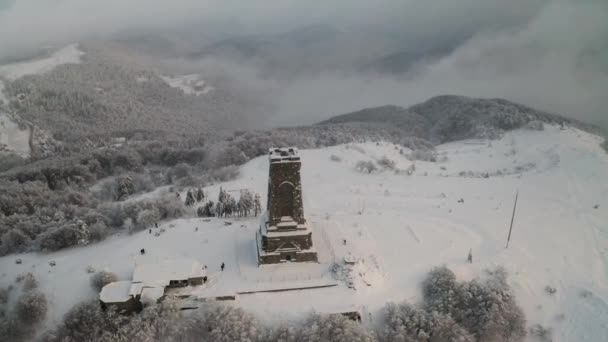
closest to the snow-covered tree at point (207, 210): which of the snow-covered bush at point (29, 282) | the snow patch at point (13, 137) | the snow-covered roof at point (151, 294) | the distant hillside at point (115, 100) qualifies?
the snow-covered roof at point (151, 294)

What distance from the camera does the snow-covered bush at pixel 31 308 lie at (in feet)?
112

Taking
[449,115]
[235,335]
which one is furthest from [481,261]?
[449,115]

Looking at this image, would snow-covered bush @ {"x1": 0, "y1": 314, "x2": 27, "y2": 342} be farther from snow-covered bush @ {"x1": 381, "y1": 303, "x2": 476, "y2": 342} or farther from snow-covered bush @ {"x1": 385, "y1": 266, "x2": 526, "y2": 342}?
snow-covered bush @ {"x1": 385, "y1": 266, "x2": 526, "y2": 342}

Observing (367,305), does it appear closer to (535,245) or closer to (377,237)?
(377,237)

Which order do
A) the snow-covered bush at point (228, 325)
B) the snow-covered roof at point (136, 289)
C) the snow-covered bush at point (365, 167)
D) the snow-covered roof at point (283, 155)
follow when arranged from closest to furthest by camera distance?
1. the snow-covered bush at point (228, 325)
2. the snow-covered roof at point (136, 289)
3. the snow-covered roof at point (283, 155)
4. the snow-covered bush at point (365, 167)

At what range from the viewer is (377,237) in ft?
147

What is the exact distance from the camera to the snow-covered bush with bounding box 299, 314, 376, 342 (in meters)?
31.3

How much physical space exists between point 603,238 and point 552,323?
15391mm

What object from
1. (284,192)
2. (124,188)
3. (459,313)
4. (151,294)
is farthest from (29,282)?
(459,313)

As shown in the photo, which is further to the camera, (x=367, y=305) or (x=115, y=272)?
(x=115, y=272)

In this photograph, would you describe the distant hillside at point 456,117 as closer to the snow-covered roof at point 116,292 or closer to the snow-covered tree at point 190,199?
the snow-covered tree at point 190,199

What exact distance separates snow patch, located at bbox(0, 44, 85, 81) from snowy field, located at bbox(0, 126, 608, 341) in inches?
5075

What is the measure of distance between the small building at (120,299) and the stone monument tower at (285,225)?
10644mm

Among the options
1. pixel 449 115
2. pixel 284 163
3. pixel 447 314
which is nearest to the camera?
pixel 447 314
